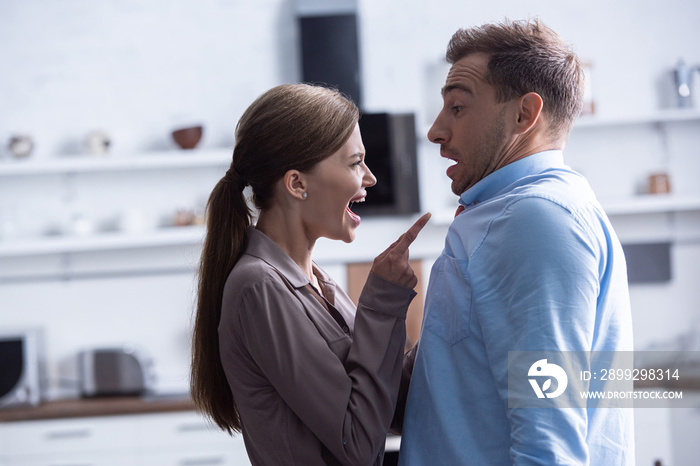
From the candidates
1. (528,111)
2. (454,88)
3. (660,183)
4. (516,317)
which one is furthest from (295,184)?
(660,183)

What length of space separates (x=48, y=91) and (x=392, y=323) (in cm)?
363

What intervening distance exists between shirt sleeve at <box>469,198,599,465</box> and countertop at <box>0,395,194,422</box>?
2713 millimetres

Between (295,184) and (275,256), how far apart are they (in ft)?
0.55

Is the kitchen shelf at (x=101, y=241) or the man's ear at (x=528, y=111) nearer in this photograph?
the man's ear at (x=528, y=111)

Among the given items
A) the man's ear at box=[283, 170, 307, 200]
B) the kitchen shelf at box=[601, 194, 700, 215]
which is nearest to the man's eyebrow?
the man's ear at box=[283, 170, 307, 200]

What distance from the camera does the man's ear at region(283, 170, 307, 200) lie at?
145 centimetres

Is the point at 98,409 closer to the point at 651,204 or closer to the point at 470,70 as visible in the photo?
the point at 470,70

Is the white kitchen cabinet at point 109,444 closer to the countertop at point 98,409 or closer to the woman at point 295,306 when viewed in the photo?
the countertop at point 98,409

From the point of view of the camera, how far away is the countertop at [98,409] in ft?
11.3

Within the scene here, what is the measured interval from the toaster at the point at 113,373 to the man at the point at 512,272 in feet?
9.25

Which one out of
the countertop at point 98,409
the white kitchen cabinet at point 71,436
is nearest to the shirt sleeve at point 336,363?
the countertop at point 98,409

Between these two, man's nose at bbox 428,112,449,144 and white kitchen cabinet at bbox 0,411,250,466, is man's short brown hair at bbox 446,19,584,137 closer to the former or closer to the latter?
man's nose at bbox 428,112,449,144

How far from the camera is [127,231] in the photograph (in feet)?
13.0

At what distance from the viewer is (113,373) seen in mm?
3717
